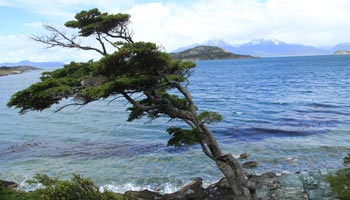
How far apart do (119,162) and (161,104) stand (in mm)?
13114

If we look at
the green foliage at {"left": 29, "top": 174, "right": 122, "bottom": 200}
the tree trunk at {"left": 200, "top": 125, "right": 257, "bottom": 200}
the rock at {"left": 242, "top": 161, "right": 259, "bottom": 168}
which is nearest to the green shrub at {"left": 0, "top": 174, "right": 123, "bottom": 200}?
the green foliage at {"left": 29, "top": 174, "right": 122, "bottom": 200}

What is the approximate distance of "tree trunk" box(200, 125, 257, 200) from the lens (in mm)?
13875

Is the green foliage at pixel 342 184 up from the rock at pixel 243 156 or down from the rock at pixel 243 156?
up

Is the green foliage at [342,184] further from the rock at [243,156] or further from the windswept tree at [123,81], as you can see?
the rock at [243,156]

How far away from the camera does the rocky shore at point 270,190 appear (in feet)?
54.0

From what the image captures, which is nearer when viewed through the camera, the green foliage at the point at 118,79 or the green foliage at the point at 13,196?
the green foliage at the point at 118,79

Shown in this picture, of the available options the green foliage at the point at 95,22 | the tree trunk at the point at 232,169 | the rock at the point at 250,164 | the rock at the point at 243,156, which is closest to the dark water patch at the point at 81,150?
the rock at the point at 243,156

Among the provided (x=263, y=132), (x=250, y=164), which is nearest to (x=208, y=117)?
(x=250, y=164)

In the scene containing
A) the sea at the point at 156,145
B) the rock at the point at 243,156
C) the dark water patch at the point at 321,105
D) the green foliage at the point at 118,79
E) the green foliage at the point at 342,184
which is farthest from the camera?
the dark water patch at the point at 321,105

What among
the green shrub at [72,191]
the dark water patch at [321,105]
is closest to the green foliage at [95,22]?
the green shrub at [72,191]

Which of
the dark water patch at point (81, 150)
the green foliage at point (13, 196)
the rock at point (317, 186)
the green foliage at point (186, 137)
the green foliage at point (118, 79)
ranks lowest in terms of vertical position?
the dark water patch at point (81, 150)

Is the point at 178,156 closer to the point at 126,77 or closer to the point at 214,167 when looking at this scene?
the point at 214,167

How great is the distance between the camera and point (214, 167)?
23219 mm

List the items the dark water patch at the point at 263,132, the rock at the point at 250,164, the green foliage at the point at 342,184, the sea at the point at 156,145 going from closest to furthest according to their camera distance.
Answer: the green foliage at the point at 342,184
the sea at the point at 156,145
the rock at the point at 250,164
the dark water patch at the point at 263,132
